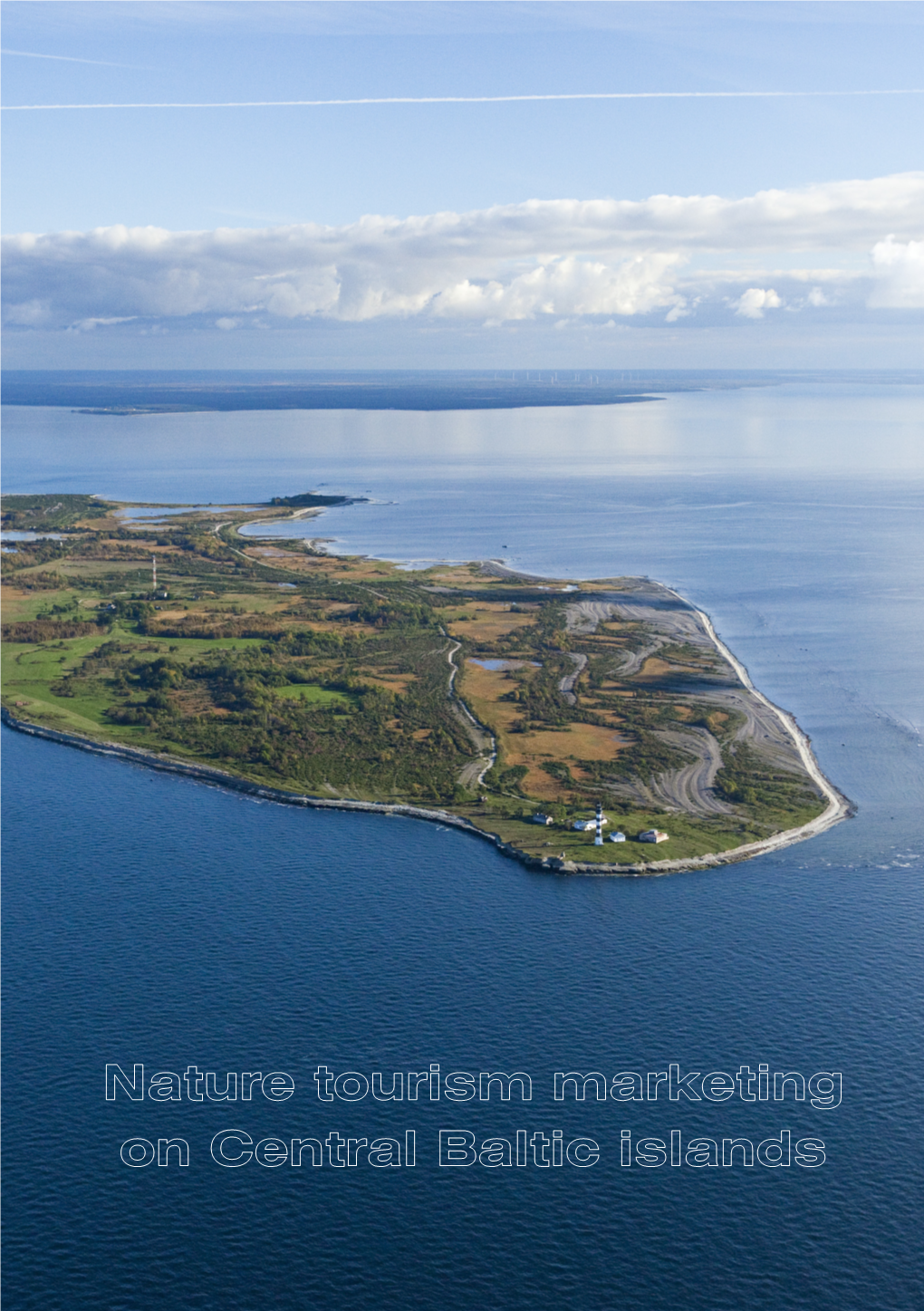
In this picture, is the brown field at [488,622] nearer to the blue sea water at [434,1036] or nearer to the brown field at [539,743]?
the brown field at [539,743]

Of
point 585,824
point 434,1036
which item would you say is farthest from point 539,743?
point 434,1036

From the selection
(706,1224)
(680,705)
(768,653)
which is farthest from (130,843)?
(768,653)

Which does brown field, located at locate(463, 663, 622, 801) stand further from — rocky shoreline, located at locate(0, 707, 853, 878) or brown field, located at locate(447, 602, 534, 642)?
brown field, located at locate(447, 602, 534, 642)

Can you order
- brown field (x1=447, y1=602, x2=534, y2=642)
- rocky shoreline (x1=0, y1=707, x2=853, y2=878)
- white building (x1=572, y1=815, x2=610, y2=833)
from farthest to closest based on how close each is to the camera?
1. brown field (x1=447, y1=602, x2=534, y2=642)
2. white building (x1=572, y1=815, x2=610, y2=833)
3. rocky shoreline (x1=0, y1=707, x2=853, y2=878)

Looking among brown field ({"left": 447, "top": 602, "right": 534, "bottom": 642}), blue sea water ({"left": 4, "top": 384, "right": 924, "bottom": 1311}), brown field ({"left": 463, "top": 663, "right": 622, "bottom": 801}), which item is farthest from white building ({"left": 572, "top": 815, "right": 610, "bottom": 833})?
brown field ({"left": 447, "top": 602, "right": 534, "bottom": 642})

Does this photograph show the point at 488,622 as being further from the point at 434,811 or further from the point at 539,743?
the point at 434,811

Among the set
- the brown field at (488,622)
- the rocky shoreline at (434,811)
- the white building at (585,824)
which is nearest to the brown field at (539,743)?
the white building at (585,824)
